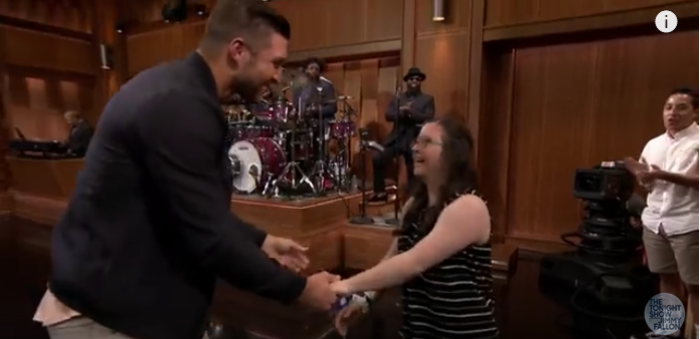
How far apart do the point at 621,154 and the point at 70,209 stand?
180 inches

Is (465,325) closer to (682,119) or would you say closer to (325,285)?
(325,285)

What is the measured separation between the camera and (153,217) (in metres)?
0.97

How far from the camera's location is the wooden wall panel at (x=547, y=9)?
13.6 ft

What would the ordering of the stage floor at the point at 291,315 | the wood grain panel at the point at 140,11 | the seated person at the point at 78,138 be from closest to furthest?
1. the stage floor at the point at 291,315
2. the seated person at the point at 78,138
3. the wood grain panel at the point at 140,11

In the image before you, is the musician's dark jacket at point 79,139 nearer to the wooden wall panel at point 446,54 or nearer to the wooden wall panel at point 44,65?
the wooden wall panel at point 44,65

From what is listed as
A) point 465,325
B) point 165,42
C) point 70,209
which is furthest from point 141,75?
point 165,42

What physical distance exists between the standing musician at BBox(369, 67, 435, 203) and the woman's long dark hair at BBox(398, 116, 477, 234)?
308cm

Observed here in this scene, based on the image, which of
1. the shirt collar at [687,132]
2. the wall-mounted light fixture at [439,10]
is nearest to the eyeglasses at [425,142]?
the shirt collar at [687,132]

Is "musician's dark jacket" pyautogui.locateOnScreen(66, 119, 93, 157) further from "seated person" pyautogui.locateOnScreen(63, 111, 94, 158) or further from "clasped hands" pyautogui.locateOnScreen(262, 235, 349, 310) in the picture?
"clasped hands" pyautogui.locateOnScreen(262, 235, 349, 310)

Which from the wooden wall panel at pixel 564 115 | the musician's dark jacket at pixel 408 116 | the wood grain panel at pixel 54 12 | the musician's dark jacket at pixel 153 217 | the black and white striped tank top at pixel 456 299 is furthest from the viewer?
the wood grain panel at pixel 54 12

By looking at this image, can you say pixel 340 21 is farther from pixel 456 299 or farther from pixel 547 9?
pixel 456 299

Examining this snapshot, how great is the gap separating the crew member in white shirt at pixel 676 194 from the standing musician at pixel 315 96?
272 centimetres

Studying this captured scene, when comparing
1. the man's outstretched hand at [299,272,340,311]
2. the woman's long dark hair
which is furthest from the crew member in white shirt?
the man's outstretched hand at [299,272,340,311]

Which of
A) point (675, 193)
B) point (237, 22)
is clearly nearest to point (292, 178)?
point (675, 193)
